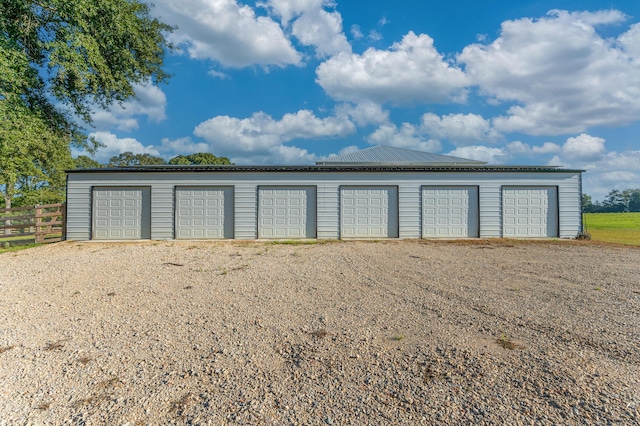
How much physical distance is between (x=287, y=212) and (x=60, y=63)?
916 centimetres

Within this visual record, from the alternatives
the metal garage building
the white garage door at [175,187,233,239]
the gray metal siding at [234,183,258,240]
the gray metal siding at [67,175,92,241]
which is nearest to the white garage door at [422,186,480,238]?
the metal garage building

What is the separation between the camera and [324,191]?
40.7 ft

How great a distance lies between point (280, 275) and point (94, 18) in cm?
1248

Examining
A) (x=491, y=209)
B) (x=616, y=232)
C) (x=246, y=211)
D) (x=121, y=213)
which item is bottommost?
(x=616, y=232)

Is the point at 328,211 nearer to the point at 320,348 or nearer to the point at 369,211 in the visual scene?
the point at 369,211

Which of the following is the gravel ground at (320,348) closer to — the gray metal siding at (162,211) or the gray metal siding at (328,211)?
the gray metal siding at (162,211)

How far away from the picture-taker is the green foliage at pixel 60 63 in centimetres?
1010

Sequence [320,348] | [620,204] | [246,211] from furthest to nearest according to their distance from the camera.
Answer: [620,204]
[246,211]
[320,348]

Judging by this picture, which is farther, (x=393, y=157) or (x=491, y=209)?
(x=393, y=157)

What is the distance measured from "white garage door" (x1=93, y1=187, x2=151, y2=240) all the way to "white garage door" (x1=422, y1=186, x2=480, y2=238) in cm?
1130

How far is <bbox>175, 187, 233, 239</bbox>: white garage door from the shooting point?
12203mm

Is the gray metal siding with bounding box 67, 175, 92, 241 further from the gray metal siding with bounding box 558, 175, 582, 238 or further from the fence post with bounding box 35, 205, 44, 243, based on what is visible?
the gray metal siding with bounding box 558, 175, 582, 238

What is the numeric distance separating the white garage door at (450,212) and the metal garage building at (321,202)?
0.04 metres

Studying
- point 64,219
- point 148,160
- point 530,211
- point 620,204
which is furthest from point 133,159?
point 620,204
